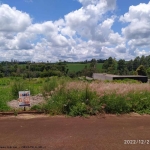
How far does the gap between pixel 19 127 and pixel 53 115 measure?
1.37 m

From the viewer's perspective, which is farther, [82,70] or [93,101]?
[82,70]

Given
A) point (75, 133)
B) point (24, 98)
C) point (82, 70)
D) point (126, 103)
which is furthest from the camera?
point (82, 70)

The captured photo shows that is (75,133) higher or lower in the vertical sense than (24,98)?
lower

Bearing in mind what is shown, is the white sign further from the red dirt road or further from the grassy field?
the red dirt road

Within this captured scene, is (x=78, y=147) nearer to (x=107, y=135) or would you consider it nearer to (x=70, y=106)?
(x=107, y=135)

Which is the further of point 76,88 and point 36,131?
point 76,88

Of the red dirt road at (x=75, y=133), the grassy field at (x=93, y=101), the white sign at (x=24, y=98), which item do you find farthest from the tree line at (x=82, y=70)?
the red dirt road at (x=75, y=133)

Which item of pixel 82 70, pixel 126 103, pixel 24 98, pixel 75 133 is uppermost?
pixel 82 70

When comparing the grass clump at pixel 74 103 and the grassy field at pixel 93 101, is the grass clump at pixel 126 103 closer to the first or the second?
the grassy field at pixel 93 101

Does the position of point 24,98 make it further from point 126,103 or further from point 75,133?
point 126,103

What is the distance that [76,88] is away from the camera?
7.06 metres

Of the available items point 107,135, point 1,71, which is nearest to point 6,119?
point 107,135

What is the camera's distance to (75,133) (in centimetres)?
452

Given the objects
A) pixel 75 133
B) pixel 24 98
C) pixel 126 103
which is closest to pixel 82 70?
pixel 126 103
